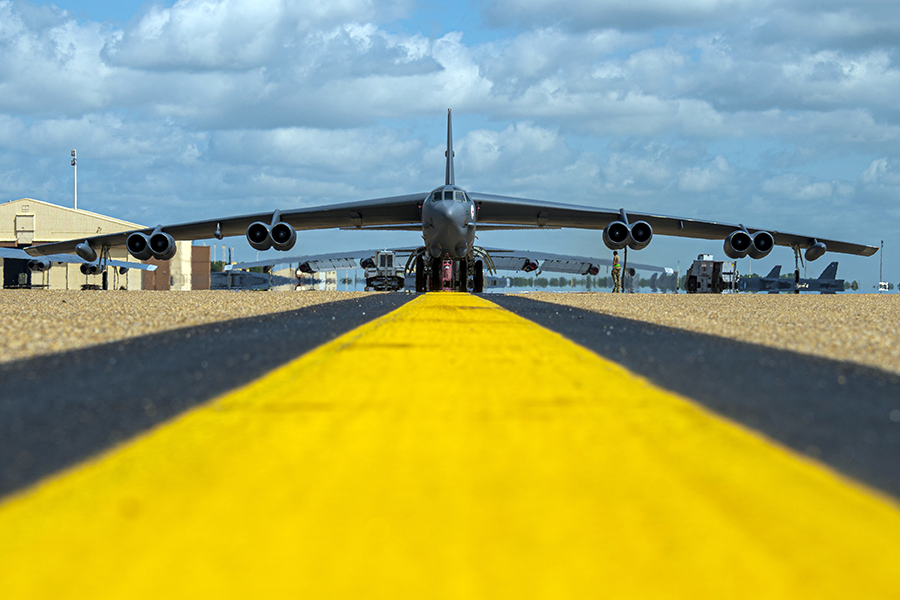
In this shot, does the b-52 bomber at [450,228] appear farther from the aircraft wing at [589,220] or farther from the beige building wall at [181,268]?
the beige building wall at [181,268]

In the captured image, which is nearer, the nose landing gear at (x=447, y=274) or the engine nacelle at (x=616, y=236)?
the engine nacelle at (x=616, y=236)

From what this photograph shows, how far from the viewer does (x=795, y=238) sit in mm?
29703

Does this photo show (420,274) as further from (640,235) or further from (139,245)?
(139,245)

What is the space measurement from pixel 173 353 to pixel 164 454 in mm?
3867

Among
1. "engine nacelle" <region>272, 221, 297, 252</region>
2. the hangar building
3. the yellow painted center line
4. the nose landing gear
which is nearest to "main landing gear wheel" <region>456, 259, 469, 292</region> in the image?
the nose landing gear

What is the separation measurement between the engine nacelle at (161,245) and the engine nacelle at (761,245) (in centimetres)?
2161

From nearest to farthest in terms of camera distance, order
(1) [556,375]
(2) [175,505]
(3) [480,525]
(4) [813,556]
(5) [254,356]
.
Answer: (4) [813,556], (3) [480,525], (2) [175,505], (1) [556,375], (5) [254,356]

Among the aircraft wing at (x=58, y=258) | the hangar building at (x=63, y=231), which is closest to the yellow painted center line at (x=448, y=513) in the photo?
the aircraft wing at (x=58, y=258)

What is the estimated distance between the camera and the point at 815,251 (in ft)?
97.6

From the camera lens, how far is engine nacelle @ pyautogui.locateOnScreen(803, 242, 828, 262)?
29703mm

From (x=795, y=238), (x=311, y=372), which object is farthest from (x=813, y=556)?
(x=795, y=238)

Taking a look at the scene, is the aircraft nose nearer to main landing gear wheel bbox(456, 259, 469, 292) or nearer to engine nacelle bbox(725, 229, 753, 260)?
main landing gear wheel bbox(456, 259, 469, 292)

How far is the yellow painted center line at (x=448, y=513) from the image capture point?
1709mm

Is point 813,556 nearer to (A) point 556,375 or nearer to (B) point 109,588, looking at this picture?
(B) point 109,588
